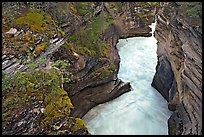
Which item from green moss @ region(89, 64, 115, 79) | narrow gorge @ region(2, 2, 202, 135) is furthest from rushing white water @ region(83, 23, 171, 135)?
green moss @ region(89, 64, 115, 79)

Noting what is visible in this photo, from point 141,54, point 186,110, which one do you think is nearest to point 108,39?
point 141,54

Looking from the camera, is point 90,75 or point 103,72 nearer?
point 90,75

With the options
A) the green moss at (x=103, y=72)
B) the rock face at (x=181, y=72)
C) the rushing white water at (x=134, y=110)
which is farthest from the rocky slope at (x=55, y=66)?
the rock face at (x=181, y=72)

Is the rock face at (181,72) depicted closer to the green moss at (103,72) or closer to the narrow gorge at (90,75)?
the narrow gorge at (90,75)

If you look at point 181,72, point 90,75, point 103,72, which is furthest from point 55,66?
point 181,72

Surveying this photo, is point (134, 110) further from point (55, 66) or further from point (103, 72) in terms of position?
point (55, 66)

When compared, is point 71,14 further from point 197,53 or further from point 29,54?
point 197,53

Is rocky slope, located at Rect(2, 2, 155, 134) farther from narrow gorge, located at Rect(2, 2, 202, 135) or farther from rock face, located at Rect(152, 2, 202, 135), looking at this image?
rock face, located at Rect(152, 2, 202, 135)
